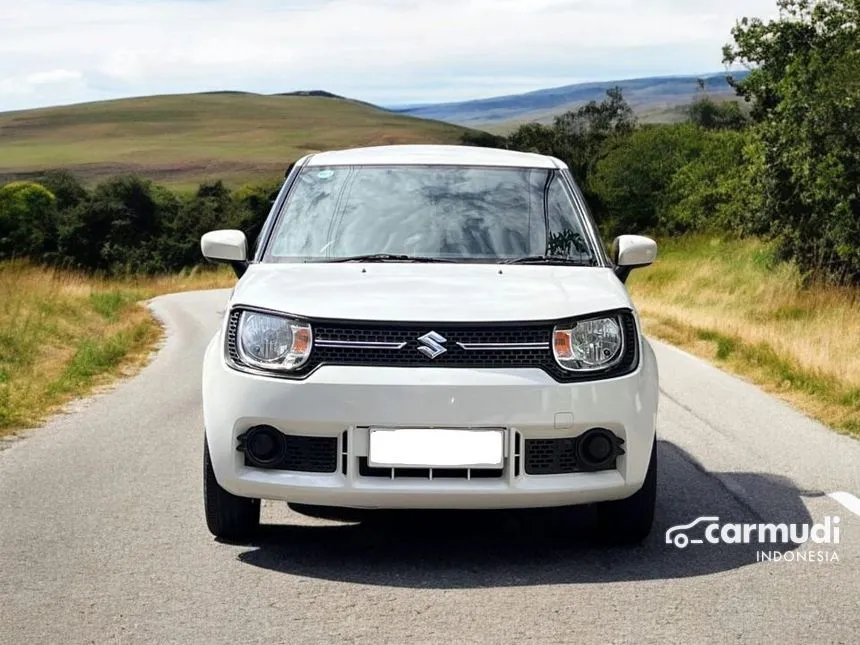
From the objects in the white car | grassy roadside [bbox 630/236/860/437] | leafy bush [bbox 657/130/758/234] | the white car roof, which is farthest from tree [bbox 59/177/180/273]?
the white car

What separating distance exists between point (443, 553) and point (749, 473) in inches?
94.3

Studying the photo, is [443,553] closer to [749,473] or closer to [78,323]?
[749,473]

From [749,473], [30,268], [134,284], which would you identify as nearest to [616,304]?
[749,473]

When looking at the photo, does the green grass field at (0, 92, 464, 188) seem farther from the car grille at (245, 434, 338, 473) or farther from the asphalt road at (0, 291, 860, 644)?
the car grille at (245, 434, 338, 473)

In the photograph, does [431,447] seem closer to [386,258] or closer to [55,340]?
[386,258]

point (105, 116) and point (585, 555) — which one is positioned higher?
point (585, 555)

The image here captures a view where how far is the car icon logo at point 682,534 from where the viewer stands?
5750 mm

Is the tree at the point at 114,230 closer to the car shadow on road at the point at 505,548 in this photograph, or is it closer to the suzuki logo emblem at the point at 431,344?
the car shadow on road at the point at 505,548

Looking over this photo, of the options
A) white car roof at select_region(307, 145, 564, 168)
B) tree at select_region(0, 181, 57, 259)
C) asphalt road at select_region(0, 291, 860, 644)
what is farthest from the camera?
tree at select_region(0, 181, 57, 259)

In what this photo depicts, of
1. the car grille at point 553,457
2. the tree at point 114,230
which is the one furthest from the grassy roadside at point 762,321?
the tree at point 114,230

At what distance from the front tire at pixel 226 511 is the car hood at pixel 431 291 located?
73cm

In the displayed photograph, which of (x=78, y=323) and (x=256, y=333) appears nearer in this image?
(x=256, y=333)

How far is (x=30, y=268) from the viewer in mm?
24328

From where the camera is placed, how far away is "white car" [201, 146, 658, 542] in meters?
5.14
